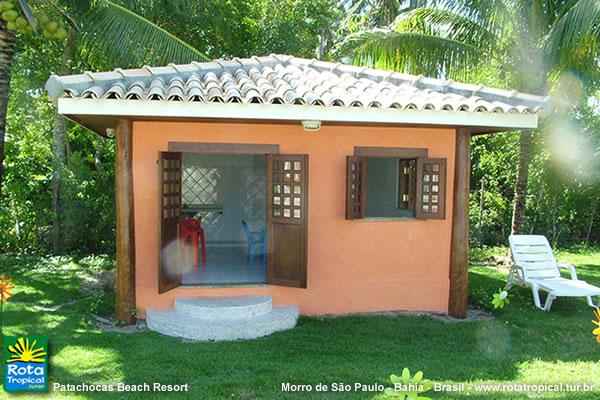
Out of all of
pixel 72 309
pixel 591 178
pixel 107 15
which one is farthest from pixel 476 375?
pixel 591 178

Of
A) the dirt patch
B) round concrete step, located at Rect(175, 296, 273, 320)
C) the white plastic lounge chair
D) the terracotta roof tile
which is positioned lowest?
the dirt patch

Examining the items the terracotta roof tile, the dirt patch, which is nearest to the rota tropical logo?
the terracotta roof tile

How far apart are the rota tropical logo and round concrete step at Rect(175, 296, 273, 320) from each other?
1.60 m

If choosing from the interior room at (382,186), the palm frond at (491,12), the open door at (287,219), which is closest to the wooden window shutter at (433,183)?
the open door at (287,219)

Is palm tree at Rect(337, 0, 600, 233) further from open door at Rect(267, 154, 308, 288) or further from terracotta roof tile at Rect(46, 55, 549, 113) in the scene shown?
open door at Rect(267, 154, 308, 288)

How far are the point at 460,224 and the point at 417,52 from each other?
4389 millimetres

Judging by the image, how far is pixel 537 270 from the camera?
778cm

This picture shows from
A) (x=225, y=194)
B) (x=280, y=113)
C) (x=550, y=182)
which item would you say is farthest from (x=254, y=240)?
(x=550, y=182)

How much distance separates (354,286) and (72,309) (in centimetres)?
391

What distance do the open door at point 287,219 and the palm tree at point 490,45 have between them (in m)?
4.57

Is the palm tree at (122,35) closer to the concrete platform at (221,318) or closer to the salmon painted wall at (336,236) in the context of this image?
the salmon painted wall at (336,236)

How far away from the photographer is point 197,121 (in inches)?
254

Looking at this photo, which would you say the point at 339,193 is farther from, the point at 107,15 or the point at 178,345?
the point at 107,15

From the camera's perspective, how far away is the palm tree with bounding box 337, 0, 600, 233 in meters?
9.19
